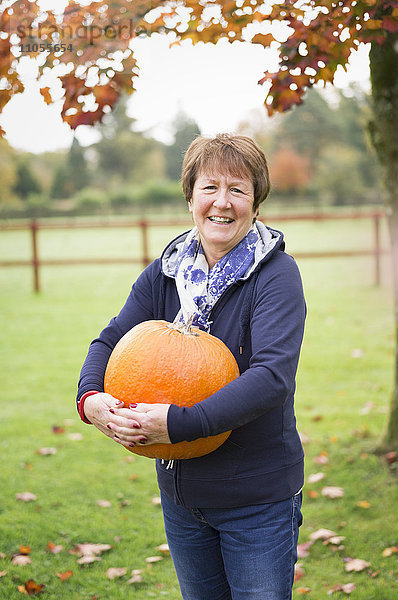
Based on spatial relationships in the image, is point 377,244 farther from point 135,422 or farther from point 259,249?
point 135,422

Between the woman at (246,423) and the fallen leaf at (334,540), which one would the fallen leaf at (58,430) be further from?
the woman at (246,423)

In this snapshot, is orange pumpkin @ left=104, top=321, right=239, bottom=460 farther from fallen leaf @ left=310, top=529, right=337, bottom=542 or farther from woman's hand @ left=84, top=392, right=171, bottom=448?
fallen leaf @ left=310, top=529, right=337, bottom=542

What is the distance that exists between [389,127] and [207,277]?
2953 mm

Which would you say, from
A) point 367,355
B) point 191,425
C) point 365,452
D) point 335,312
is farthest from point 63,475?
point 335,312

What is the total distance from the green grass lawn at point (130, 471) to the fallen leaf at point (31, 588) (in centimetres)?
4

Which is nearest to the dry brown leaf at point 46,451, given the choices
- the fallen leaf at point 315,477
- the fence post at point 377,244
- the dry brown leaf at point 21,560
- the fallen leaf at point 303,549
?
the dry brown leaf at point 21,560

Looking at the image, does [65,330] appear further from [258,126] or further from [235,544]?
[258,126]

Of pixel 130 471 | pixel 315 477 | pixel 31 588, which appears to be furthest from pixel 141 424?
pixel 130 471

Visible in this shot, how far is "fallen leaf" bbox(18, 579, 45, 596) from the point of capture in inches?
139

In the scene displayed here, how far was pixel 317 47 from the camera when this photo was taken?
304cm

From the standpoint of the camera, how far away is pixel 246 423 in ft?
6.52

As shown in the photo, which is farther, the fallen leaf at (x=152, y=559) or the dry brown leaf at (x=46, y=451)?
the dry brown leaf at (x=46, y=451)

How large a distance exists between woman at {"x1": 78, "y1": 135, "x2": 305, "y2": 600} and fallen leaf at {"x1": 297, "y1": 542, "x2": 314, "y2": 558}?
5.50ft

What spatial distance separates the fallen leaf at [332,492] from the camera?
15.0 ft
